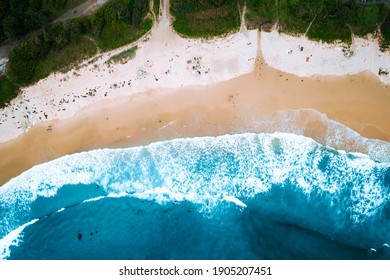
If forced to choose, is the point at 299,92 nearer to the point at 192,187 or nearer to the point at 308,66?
the point at 308,66

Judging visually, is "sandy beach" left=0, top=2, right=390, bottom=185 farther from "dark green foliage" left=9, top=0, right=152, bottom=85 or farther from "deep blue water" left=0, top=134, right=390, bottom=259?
"deep blue water" left=0, top=134, right=390, bottom=259

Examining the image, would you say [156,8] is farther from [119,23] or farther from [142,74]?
[142,74]

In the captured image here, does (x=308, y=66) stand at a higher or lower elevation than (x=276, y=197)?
higher

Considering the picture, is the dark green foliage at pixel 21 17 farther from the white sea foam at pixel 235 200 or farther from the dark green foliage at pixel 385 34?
the dark green foliage at pixel 385 34

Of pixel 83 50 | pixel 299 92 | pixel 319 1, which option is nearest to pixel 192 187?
pixel 299 92

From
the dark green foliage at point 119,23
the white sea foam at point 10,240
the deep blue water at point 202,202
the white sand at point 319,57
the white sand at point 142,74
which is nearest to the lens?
the deep blue water at point 202,202

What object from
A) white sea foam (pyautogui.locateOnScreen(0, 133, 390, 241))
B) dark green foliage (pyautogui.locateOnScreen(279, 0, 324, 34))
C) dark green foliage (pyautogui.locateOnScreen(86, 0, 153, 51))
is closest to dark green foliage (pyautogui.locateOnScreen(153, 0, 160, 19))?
dark green foliage (pyautogui.locateOnScreen(86, 0, 153, 51))

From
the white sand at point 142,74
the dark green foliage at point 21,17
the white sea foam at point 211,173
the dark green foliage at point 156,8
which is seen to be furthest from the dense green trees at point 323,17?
the dark green foliage at point 21,17
